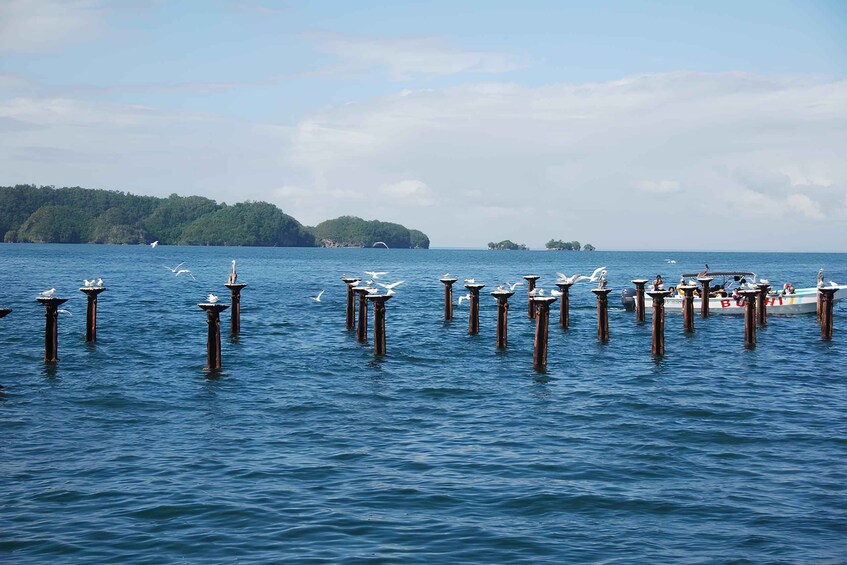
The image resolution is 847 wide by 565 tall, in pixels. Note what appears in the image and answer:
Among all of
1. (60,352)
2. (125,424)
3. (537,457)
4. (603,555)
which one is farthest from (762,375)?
(60,352)

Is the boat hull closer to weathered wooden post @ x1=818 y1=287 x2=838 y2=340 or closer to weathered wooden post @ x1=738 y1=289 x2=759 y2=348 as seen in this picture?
weathered wooden post @ x1=818 y1=287 x2=838 y2=340

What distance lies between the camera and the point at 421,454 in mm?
19125

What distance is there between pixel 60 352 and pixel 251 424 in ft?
49.7

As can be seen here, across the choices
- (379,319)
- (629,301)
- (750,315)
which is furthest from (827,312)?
(379,319)

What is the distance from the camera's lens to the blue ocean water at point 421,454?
1421 cm

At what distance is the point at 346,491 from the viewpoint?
54.2ft

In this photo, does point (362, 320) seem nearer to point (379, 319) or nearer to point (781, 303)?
point (379, 319)

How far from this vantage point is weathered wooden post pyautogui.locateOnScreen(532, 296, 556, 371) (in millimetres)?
28234

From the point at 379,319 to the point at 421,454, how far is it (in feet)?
41.6

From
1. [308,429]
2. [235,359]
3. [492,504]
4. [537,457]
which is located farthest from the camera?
[235,359]

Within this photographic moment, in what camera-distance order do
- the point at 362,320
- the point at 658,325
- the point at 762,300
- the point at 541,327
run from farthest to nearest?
the point at 762,300
the point at 362,320
the point at 658,325
the point at 541,327

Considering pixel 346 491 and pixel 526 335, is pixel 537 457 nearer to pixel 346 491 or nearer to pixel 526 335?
pixel 346 491

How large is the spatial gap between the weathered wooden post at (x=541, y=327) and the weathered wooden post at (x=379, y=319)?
506cm

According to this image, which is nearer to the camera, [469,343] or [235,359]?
[235,359]
